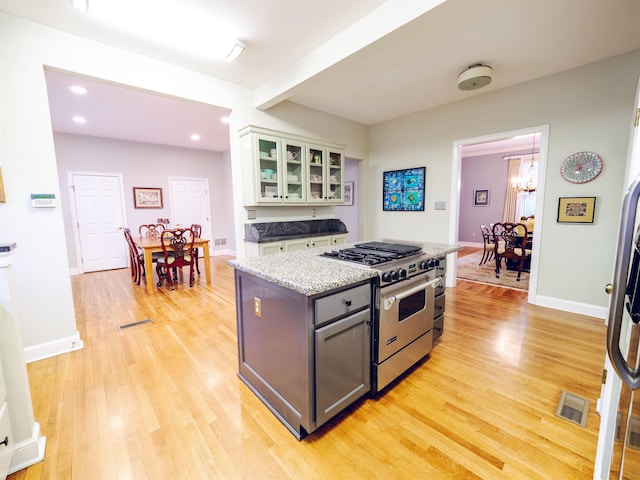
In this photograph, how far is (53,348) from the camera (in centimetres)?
232

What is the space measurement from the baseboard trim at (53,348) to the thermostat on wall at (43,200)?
45.5 inches

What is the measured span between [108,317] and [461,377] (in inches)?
144

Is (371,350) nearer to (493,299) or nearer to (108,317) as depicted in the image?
(493,299)

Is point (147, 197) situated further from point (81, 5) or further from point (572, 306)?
point (572, 306)

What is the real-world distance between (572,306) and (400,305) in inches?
107

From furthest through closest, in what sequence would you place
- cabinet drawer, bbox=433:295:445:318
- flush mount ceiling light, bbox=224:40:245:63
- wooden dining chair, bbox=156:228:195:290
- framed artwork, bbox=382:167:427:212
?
1. framed artwork, bbox=382:167:427:212
2. wooden dining chair, bbox=156:228:195:290
3. flush mount ceiling light, bbox=224:40:245:63
4. cabinet drawer, bbox=433:295:445:318

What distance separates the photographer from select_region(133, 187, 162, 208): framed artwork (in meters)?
5.83

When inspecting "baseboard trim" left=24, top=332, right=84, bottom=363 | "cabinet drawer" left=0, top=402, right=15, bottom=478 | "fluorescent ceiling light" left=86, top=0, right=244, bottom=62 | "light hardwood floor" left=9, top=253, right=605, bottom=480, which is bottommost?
"light hardwood floor" left=9, top=253, right=605, bottom=480

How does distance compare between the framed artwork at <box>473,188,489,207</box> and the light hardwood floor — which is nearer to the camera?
the light hardwood floor

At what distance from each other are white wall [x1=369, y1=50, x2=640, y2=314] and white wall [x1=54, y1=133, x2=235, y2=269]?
17.5 feet

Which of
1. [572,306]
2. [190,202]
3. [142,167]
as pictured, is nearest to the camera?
[572,306]

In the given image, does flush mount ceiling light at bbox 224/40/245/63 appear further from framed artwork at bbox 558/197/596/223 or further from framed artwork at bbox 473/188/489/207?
framed artwork at bbox 473/188/489/207

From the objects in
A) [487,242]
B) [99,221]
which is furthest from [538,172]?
[99,221]

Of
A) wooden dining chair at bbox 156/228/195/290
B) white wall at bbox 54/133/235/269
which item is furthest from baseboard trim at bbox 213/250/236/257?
wooden dining chair at bbox 156/228/195/290
